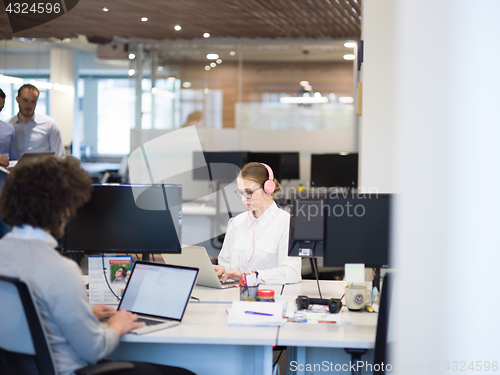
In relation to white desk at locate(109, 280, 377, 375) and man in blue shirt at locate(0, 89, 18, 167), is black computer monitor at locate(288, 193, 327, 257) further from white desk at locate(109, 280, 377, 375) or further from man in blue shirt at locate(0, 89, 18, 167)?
man in blue shirt at locate(0, 89, 18, 167)

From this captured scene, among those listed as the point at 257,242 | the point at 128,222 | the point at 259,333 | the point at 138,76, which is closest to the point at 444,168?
the point at 259,333

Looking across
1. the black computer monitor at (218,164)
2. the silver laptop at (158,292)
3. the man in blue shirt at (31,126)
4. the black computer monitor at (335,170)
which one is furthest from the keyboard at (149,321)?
the black computer monitor at (335,170)

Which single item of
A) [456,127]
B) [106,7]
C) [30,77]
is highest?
[106,7]

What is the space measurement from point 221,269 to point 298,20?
16.4ft

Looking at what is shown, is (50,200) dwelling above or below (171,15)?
below

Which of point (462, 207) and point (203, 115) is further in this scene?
point (203, 115)

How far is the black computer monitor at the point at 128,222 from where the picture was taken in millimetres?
2359

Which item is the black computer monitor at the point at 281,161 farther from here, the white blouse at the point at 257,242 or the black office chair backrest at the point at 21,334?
the black office chair backrest at the point at 21,334

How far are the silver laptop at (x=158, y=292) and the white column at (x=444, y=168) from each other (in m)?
1.23

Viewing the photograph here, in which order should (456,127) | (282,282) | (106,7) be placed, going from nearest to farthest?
(456,127) < (282,282) < (106,7)

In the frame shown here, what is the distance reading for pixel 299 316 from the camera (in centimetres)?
214

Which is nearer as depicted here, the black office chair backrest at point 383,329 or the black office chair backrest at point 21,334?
the black office chair backrest at point 21,334

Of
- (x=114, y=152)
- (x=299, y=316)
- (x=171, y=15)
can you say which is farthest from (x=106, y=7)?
(x=299, y=316)

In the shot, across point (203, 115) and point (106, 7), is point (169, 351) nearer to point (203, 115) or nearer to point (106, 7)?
point (106, 7)
